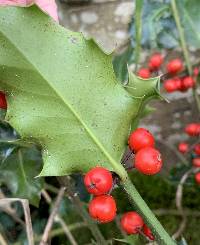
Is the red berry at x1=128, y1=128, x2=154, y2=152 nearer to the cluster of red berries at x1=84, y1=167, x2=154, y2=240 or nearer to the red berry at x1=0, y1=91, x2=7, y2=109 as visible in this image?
the cluster of red berries at x1=84, y1=167, x2=154, y2=240

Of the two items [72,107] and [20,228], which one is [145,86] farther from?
[20,228]

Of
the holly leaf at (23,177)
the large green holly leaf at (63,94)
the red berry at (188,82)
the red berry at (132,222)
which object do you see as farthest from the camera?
the red berry at (188,82)

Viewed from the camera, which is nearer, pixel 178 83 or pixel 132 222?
pixel 132 222

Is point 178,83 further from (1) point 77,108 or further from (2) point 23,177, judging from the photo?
(1) point 77,108

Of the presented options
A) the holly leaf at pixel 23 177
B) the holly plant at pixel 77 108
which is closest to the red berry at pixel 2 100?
the holly plant at pixel 77 108

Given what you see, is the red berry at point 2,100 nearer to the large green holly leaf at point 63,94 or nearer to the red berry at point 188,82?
the large green holly leaf at point 63,94

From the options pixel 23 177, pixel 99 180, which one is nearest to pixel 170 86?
pixel 23 177

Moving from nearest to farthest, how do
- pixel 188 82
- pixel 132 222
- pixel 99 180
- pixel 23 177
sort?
pixel 99 180 < pixel 132 222 < pixel 23 177 < pixel 188 82
